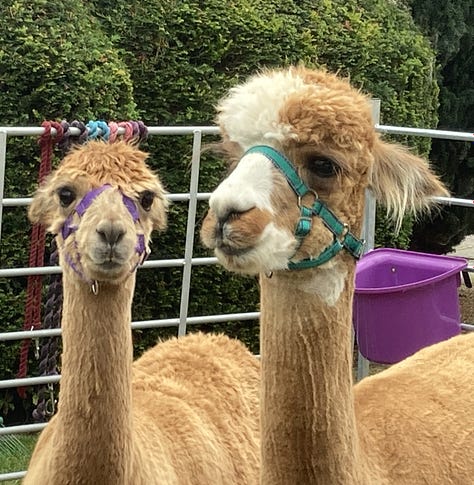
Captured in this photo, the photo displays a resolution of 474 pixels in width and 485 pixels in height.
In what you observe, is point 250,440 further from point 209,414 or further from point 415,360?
point 415,360

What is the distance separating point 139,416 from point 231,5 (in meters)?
3.70

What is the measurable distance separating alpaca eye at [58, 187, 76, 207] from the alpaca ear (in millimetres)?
1086

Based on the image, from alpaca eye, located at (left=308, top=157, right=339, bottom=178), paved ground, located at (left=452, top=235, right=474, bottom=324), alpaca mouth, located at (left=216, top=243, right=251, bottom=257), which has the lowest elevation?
paved ground, located at (left=452, top=235, right=474, bottom=324)

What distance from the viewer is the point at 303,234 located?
285 centimetres

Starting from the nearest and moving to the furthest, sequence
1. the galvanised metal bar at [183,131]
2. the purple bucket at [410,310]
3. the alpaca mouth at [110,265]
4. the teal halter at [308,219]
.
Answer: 1. the teal halter at [308,219]
2. the alpaca mouth at [110,265]
3. the galvanised metal bar at [183,131]
4. the purple bucket at [410,310]

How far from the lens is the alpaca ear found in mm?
3082

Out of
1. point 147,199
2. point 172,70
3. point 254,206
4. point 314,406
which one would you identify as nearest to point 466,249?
point 172,70

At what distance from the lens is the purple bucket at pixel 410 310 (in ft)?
17.6

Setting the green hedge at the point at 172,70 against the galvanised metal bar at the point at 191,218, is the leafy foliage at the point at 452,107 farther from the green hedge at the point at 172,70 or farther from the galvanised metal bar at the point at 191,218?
the galvanised metal bar at the point at 191,218

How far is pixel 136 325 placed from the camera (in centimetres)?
542

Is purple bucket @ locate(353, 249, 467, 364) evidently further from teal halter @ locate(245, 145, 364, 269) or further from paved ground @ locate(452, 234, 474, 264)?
paved ground @ locate(452, 234, 474, 264)

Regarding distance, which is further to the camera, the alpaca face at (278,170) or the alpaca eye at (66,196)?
the alpaca eye at (66,196)

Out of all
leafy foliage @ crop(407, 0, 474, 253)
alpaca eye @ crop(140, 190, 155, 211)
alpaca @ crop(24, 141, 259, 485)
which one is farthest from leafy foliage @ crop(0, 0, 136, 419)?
leafy foliage @ crop(407, 0, 474, 253)

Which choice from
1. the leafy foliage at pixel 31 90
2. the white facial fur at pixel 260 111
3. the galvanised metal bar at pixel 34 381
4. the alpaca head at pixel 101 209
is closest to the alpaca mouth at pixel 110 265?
the alpaca head at pixel 101 209
